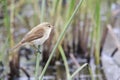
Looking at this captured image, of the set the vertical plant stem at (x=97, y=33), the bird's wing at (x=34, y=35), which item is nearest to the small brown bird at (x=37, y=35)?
the bird's wing at (x=34, y=35)

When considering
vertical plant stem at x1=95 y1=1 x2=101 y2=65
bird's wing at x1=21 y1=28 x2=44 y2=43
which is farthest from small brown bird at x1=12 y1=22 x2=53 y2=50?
vertical plant stem at x1=95 y1=1 x2=101 y2=65

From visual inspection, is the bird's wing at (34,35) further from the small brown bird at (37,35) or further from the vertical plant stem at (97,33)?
the vertical plant stem at (97,33)

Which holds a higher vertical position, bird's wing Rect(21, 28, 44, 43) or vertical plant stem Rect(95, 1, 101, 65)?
bird's wing Rect(21, 28, 44, 43)

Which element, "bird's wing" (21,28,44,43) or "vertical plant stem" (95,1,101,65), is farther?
"vertical plant stem" (95,1,101,65)

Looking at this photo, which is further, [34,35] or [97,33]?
[97,33]

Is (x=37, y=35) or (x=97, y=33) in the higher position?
(x=37, y=35)

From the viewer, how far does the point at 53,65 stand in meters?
5.22

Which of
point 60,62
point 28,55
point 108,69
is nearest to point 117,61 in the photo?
point 108,69

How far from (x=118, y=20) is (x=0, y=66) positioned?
2604mm

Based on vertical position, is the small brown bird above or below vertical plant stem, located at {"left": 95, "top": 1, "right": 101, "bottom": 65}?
above

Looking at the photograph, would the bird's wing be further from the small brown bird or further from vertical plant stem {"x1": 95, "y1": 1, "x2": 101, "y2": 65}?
vertical plant stem {"x1": 95, "y1": 1, "x2": 101, "y2": 65}

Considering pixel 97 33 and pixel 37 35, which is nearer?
pixel 37 35

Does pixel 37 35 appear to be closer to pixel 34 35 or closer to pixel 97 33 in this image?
pixel 34 35

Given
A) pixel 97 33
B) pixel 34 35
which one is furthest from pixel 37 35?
pixel 97 33
